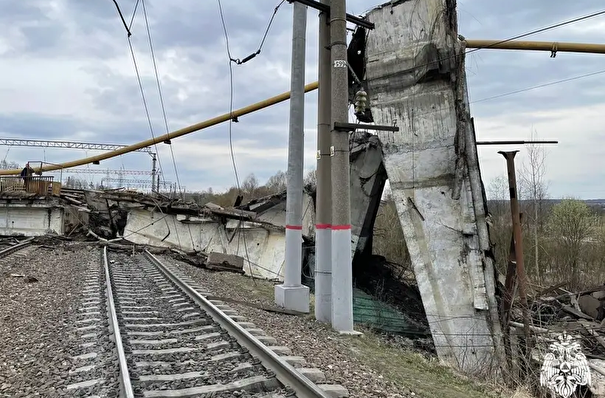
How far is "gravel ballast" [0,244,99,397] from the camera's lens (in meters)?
4.83

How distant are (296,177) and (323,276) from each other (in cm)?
212

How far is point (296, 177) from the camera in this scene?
960 centimetres

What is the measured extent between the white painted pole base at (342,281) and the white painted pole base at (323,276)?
573mm

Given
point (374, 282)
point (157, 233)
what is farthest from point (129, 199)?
point (374, 282)

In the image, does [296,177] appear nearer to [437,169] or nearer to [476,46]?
[437,169]

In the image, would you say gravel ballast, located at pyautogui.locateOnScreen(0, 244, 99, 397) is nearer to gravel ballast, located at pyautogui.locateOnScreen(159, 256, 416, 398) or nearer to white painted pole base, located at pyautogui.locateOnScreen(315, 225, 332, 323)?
gravel ballast, located at pyautogui.locateOnScreen(159, 256, 416, 398)

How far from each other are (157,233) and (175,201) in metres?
1.95

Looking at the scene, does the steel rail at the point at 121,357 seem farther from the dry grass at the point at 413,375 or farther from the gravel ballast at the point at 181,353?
the dry grass at the point at 413,375

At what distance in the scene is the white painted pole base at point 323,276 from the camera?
28.2ft

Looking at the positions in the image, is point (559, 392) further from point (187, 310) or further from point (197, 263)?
point (197, 263)

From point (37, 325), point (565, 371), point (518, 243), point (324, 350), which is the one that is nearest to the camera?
point (324, 350)

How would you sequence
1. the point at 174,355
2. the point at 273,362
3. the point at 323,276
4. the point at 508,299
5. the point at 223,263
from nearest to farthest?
the point at 273,362 < the point at 174,355 < the point at 323,276 < the point at 508,299 < the point at 223,263

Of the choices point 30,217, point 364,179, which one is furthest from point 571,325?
point 30,217

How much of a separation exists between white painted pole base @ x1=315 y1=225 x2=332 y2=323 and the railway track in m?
1.76
